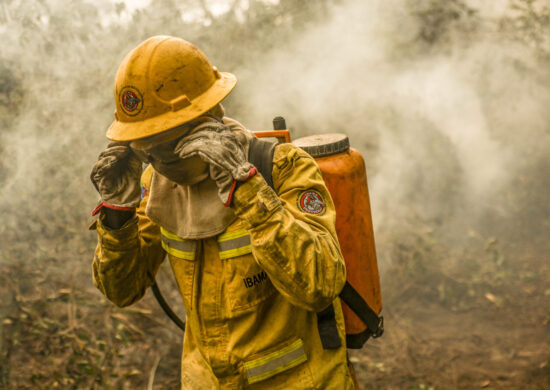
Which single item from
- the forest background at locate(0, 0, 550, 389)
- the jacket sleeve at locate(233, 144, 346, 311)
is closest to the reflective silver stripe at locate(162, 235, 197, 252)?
the jacket sleeve at locate(233, 144, 346, 311)

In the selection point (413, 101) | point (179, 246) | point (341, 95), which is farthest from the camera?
point (413, 101)

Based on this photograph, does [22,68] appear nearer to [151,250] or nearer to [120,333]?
[120,333]

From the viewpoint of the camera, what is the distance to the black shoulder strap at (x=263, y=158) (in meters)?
1.80

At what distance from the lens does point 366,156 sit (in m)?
6.02

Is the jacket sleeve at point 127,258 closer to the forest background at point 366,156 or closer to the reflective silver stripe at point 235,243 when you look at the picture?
the reflective silver stripe at point 235,243

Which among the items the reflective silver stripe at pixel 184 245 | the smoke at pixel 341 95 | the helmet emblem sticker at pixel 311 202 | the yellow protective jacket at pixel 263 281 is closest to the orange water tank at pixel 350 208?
the yellow protective jacket at pixel 263 281

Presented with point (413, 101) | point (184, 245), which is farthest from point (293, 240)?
point (413, 101)

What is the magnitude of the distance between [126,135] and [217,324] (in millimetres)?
800

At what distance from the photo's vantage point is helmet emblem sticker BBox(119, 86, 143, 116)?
1.75 meters

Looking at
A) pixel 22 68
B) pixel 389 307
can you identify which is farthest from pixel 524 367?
pixel 22 68

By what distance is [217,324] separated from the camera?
1.92m

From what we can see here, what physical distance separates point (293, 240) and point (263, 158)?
36 centimetres

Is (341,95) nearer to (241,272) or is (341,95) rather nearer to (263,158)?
(263,158)

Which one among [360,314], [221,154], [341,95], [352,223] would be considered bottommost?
[341,95]
